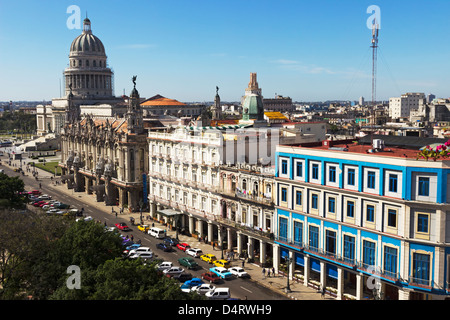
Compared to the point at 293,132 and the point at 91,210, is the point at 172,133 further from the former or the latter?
the point at 91,210

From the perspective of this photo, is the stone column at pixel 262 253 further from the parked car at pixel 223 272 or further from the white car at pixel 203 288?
the white car at pixel 203 288

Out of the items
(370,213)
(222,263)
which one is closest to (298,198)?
(370,213)

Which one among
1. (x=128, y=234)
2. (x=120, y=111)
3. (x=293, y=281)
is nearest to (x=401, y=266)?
(x=293, y=281)

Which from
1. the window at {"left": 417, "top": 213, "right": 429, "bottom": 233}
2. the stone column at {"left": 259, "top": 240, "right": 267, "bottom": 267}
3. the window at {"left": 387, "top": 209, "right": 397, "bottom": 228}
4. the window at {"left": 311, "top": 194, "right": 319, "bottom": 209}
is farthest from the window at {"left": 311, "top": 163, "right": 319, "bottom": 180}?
the stone column at {"left": 259, "top": 240, "right": 267, "bottom": 267}

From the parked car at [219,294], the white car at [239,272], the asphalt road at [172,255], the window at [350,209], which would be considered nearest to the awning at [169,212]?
the asphalt road at [172,255]

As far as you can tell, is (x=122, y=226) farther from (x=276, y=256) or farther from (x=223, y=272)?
(x=276, y=256)

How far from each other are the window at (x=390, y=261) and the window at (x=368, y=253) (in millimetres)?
1445

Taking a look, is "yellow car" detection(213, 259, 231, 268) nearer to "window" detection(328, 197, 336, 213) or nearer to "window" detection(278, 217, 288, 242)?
"window" detection(278, 217, 288, 242)

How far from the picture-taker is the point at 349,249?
1897 inches

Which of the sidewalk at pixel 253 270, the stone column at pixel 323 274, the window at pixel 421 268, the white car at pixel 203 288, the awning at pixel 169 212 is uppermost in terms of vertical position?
the window at pixel 421 268

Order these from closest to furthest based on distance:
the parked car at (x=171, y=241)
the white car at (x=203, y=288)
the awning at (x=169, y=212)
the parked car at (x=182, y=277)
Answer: the white car at (x=203, y=288)
the parked car at (x=182, y=277)
the parked car at (x=171, y=241)
the awning at (x=169, y=212)

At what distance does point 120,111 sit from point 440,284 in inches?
6830

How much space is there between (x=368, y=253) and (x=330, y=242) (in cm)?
506

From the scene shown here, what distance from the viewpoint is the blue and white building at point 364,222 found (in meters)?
42.0
